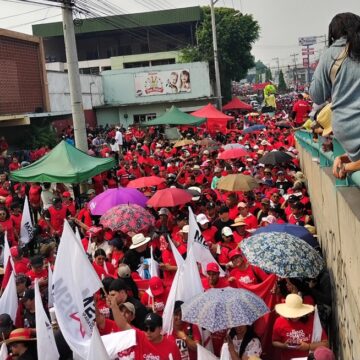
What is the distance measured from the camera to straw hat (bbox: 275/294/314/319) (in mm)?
4949

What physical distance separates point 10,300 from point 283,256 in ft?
9.61

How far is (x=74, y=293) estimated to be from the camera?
5.33 meters

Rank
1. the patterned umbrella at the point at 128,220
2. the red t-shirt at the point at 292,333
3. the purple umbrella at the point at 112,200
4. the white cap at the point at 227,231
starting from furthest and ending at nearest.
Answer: the purple umbrella at the point at 112,200 < the patterned umbrella at the point at 128,220 < the white cap at the point at 227,231 < the red t-shirt at the point at 292,333

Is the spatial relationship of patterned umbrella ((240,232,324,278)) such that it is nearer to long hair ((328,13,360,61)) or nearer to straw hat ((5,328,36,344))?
straw hat ((5,328,36,344))

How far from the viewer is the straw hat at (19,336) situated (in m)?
4.97

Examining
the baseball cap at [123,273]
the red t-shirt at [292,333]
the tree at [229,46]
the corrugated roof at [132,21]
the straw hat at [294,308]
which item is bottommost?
the red t-shirt at [292,333]

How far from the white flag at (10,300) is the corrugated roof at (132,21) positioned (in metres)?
47.9

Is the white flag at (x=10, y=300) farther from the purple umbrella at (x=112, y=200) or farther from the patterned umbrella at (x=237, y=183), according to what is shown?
the patterned umbrella at (x=237, y=183)

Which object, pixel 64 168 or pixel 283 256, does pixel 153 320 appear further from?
pixel 64 168

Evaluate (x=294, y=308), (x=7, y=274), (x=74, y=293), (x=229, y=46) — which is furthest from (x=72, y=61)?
(x=229, y=46)

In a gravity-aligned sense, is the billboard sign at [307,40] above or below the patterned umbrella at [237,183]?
above

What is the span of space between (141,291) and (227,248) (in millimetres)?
1604

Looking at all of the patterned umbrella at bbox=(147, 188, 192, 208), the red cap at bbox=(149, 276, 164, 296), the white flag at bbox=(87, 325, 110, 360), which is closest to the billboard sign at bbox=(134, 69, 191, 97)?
the patterned umbrella at bbox=(147, 188, 192, 208)

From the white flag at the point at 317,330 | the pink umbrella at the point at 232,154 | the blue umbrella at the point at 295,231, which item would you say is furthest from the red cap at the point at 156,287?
the pink umbrella at the point at 232,154
